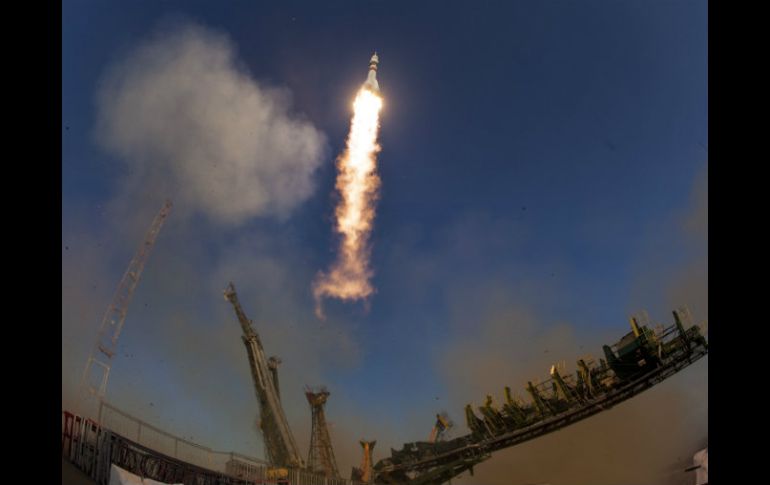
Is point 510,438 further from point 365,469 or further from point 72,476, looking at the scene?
point 72,476

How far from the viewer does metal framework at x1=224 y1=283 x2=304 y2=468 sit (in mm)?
35509

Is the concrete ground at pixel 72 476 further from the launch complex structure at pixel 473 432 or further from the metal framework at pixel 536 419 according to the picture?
the metal framework at pixel 536 419

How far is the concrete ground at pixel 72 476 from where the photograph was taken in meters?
20.5

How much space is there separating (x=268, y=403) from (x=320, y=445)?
4114 mm

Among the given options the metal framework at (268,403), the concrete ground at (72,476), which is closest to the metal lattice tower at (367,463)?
the metal framework at (268,403)

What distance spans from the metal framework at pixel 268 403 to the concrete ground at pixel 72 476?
14650 millimetres

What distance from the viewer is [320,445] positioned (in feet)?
115

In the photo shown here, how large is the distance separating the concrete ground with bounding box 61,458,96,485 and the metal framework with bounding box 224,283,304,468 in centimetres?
1465

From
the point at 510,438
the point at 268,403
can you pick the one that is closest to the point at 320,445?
the point at 268,403

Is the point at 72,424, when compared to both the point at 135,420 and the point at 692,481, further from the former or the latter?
the point at 692,481

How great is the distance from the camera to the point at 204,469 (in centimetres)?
2756

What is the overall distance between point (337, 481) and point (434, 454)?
5828 mm
